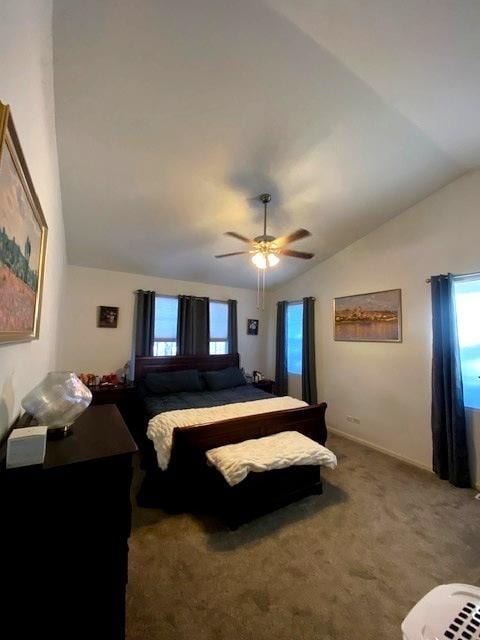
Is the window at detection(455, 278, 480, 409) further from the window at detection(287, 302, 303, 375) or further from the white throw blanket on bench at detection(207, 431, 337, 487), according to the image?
the window at detection(287, 302, 303, 375)

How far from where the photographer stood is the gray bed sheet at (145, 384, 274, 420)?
305cm

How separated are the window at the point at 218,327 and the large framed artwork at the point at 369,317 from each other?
6.38 feet

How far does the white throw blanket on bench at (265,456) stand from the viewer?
1913 millimetres

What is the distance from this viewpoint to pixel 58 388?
1208mm

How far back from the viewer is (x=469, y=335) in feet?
8.97

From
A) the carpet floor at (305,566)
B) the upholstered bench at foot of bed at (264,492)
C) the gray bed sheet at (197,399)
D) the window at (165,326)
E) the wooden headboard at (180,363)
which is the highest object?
the window at (165,326)

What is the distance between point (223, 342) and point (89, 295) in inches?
90.6

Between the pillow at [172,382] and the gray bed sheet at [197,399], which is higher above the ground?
the pillow at [172,382]

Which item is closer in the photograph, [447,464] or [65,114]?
[65,114]

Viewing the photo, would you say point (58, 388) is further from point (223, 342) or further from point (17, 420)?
point (223, 342)

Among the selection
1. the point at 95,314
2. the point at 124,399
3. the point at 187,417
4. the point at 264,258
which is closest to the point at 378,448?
the point at 187,417

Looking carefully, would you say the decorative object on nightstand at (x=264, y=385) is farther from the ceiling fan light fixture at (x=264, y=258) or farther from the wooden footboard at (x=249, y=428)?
the ceiling fan light fixture at (x=264, y=258)

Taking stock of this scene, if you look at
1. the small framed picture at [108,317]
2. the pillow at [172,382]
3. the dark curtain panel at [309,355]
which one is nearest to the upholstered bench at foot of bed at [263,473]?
the pillow at [172,382]

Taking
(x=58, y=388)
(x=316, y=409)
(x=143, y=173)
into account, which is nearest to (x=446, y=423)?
(x=316, y=409)
